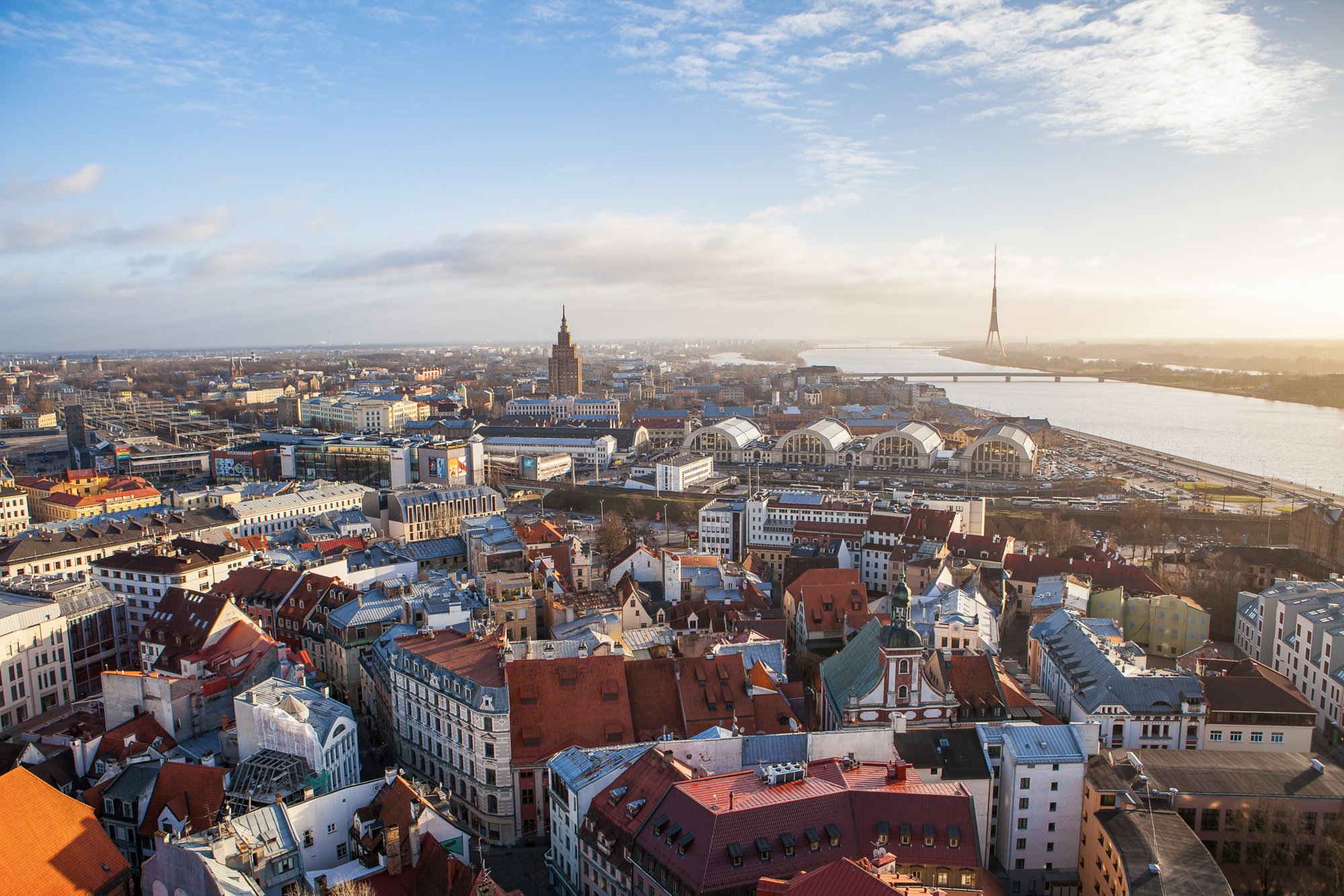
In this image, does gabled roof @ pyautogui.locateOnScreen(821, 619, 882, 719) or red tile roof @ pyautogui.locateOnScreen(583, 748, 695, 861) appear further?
gabled roof @ pyautogui.locateOnScreen(821, 619, 882, 719)

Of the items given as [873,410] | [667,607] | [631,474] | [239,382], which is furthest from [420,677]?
[239,382]

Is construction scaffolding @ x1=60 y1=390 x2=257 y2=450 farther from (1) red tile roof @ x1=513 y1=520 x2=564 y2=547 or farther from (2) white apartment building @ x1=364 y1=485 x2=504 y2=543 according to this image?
(1) red tile roof @ x1=513 y1=520 x2=564 y2=547

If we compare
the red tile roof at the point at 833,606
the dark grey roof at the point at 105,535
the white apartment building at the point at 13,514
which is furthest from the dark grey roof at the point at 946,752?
the white apartment building at the point at 13,514

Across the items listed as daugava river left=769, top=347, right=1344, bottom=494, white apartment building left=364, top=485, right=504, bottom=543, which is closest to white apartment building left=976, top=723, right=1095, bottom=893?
white apartment building left=364, top=485, right=504, bottom=543

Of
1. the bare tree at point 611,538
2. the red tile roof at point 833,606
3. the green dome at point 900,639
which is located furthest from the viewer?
the bare tree at point 611,538

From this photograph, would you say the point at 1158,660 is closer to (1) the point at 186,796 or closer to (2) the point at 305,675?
(2) the point at 305,675

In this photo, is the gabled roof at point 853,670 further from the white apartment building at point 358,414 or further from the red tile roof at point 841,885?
the white apartment building at point 358,414

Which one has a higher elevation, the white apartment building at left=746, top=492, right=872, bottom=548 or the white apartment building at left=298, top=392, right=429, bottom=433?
the white apartment building at left=298, top=392, right=429, bottom=433
